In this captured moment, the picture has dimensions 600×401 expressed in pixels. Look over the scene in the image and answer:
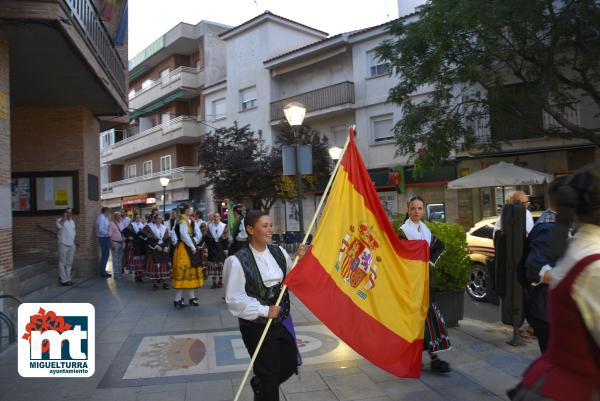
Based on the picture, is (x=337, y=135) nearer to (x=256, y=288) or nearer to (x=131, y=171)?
(x=131, y=171)

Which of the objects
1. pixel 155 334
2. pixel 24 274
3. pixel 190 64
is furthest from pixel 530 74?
pixel 190 64

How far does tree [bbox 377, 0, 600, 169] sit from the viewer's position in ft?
42.9

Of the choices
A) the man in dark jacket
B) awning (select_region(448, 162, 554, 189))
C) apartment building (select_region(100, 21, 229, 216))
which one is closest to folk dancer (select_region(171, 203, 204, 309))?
the man in dark jacket

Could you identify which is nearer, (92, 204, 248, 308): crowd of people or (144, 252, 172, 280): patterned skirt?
(92, 204, 248, 308): crowd of people

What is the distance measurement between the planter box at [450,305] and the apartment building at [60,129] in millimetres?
7796

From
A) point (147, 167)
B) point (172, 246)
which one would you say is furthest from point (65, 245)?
point (147, 167)

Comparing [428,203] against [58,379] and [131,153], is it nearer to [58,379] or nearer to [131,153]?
[58,379]

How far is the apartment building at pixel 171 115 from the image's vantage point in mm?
32906

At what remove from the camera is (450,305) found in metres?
6.77

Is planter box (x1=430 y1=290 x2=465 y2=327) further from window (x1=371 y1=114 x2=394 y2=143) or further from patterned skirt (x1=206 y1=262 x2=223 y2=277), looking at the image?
window (x1=371 y1=114 x2=394 y2=143)

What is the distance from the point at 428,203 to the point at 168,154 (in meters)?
20.6

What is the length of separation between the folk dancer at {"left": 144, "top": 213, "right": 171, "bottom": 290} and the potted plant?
666 cm

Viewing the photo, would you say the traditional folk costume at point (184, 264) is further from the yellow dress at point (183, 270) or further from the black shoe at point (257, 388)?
the black shoe at point (257, 388)

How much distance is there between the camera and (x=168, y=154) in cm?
3556
